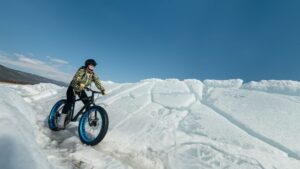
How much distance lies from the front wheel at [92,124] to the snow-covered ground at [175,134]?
22 cm

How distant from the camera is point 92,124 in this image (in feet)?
17.5

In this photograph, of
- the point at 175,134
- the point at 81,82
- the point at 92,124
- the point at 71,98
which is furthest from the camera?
the point at 71,98

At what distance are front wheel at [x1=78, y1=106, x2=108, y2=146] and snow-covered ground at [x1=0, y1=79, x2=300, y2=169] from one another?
222 millimetres

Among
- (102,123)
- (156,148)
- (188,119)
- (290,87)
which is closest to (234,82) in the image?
(290,87)

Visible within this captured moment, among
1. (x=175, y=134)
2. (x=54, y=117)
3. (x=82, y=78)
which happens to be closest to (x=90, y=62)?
(x=82, y=78)

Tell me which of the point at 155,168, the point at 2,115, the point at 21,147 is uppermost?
the point at 2,115

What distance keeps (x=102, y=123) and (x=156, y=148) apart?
5.10 feet

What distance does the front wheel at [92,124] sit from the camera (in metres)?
5.10

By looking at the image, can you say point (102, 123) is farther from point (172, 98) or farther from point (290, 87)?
point (290, 87)

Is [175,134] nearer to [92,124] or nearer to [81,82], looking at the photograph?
[92,124]

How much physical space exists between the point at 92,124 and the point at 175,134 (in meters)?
2.32

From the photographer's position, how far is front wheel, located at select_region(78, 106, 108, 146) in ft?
16.7

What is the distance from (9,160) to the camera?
243 centimetres

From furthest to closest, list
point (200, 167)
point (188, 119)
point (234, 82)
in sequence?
point (234, 82) → point (188, 119) → point (200, 167)
